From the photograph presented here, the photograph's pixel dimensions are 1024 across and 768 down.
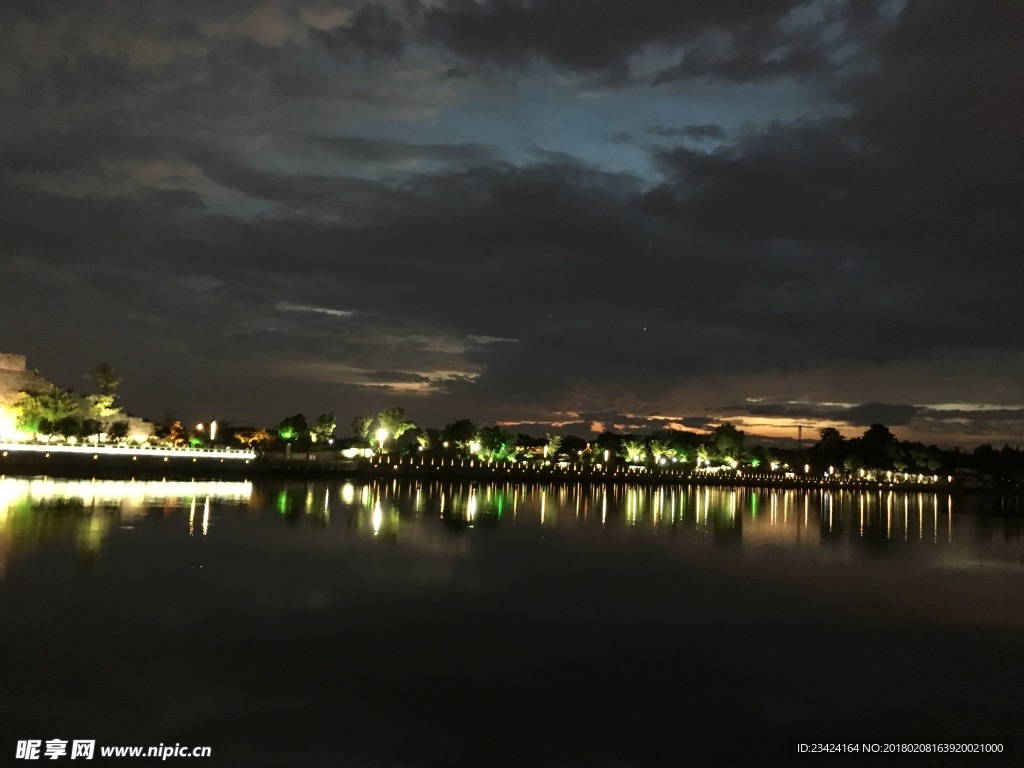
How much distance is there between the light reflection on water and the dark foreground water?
3.22 feet

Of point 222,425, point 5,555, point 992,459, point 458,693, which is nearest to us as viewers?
point 458,693

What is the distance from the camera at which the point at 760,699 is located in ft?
32.4

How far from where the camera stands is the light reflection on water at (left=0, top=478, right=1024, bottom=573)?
24.7m

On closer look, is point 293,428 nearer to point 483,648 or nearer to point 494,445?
point 494,445

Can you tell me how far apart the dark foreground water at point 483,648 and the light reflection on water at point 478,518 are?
38.7 inches

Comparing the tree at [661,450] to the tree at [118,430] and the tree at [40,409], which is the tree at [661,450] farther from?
the tree at [40,409]

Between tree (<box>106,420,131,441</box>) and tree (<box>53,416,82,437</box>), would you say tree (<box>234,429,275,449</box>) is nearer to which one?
tree (<box>106,420,131,441</box>)

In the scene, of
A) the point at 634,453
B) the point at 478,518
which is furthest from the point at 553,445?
the point at 478,518

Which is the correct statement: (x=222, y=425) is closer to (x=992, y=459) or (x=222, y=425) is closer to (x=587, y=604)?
(x=587, y=604)

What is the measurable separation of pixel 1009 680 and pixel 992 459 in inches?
5354

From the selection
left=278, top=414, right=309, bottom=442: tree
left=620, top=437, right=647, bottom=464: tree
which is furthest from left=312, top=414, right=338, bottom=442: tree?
left=620, top=437, right=647, bottom=464: tree

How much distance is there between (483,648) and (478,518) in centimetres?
2026

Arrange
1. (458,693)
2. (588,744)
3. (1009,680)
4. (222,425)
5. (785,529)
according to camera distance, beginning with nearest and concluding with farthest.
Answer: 1. (588,744)
2. (458,693)
3. (1009,680)
4. (785,529)
5. (222,425)

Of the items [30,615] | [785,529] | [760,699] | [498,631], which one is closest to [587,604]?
[498,631]
